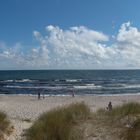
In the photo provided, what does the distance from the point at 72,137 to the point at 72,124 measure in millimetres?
1245

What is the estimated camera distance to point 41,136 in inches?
282

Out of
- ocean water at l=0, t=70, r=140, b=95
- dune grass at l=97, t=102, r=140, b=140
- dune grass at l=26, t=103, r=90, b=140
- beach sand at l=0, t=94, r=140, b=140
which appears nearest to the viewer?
dune grass at l=97, t=102, r=140, b=140

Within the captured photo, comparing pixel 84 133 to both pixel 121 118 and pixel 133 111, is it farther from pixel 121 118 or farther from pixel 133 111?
pixel 133 111

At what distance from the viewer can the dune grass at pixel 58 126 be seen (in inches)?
280

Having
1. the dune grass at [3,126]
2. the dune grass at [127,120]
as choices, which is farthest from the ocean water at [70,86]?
the dune grass at [127,120]

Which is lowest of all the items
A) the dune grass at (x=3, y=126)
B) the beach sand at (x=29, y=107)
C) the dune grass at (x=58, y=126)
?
the beach sand at (x=29, y=107)

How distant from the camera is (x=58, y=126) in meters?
7.42

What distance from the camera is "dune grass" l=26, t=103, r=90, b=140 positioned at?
7102 mm

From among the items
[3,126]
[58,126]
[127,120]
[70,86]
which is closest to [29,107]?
[3,126]

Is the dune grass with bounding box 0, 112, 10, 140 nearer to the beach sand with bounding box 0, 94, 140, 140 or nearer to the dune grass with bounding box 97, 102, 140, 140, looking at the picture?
the beach sand with bounding box 0, 94, 140, 140

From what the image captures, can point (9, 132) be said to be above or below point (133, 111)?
below

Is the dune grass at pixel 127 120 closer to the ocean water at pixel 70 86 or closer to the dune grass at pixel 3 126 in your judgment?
the dune grass at pixel 3 126

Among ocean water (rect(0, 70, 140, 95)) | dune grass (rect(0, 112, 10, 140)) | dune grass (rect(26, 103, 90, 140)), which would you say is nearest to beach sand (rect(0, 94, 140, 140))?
dune grass (rect(0, 112, 10, 140))

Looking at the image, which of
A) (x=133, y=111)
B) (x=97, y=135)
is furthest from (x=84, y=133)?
(x=133, y=111)
